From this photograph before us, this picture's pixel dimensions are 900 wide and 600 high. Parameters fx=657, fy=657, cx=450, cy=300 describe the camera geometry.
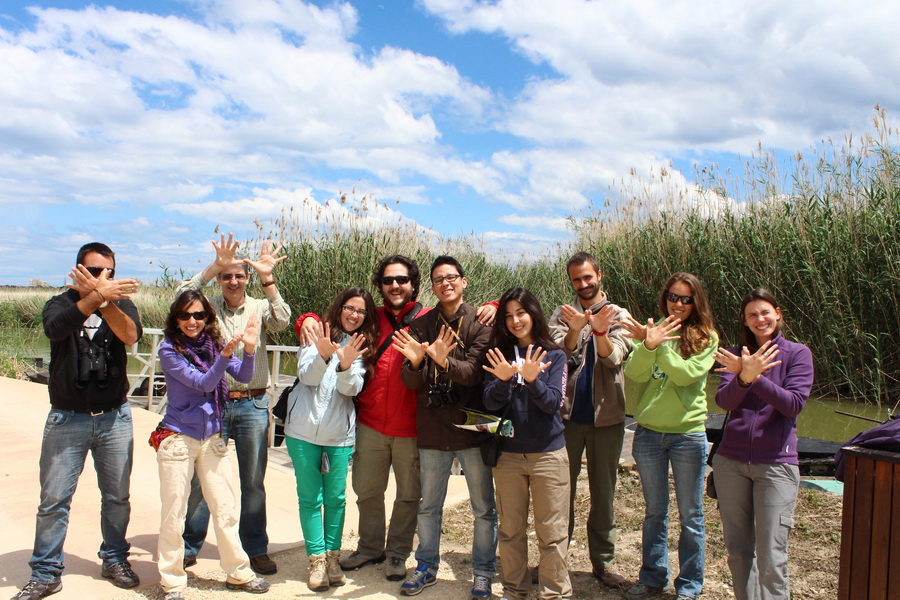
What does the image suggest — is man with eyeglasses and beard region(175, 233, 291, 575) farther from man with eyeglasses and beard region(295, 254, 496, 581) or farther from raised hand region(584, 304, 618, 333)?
raised hand region(584, 304, 618, 333)

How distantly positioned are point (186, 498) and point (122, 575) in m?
0.55

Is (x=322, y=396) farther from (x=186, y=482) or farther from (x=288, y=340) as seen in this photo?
(x=288, y=340)

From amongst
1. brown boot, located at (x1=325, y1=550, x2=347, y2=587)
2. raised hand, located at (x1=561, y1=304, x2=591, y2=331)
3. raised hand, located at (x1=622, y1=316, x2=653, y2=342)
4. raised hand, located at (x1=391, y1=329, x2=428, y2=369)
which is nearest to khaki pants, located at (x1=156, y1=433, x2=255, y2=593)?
brown boot, located at (x1=325, y1=550, x2=347, y2=587)

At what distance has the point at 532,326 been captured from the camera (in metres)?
3.41

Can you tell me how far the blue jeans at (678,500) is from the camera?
3.31m

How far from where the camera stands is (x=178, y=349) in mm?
3477

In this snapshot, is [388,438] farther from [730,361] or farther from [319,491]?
[730,361]

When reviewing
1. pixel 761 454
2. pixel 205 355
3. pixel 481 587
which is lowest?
pixel 481 587

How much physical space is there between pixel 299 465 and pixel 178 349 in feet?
2.94

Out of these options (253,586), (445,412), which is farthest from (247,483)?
(445,412)

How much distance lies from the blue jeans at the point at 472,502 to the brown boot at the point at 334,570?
16.9 inches

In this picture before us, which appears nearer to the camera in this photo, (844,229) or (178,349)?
(178,349)

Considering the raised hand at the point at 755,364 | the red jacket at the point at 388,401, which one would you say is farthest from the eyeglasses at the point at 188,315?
the raised hand at the point at 755,364

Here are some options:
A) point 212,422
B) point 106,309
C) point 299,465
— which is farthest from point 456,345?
point 106,309
